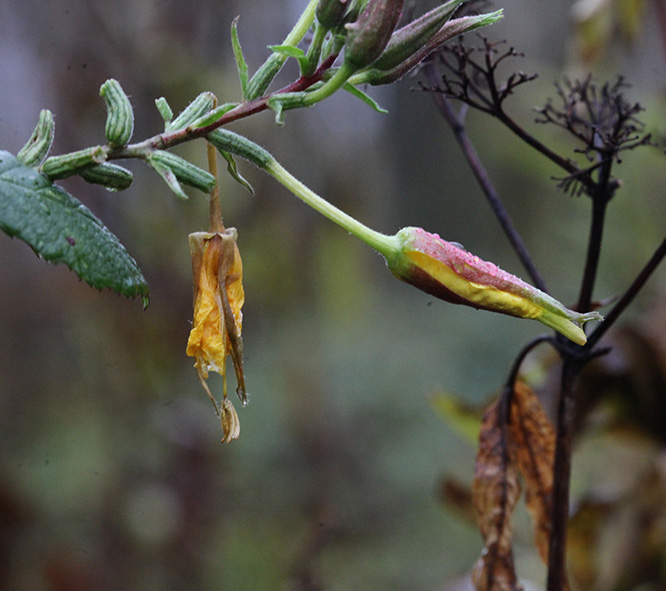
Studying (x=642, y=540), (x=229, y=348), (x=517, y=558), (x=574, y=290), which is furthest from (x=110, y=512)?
A: (x=574, y=290)

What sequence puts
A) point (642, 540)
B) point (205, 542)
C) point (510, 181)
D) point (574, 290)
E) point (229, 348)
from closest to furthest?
point (229, 348)
point (642, 540)
point (205, 542)
point (574, 290)
point (510, 181)

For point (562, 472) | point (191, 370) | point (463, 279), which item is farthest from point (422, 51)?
point (191, 370)

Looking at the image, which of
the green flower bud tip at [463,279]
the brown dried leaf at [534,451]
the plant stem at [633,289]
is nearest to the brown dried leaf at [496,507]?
the brown dried leaf at [534,451]

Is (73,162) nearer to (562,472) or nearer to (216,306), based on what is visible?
(216,306)

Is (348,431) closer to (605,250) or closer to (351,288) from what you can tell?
(351,288)

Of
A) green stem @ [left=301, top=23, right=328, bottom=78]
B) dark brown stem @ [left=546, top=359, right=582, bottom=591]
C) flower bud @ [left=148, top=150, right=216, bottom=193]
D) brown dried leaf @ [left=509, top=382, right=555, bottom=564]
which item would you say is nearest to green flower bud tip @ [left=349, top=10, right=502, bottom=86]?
green stem @ [left=301, top=23, right=328, bottom=78]

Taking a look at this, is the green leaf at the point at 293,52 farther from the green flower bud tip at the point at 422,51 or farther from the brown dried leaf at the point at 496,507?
the brown dried leaf at the point at 496,507
